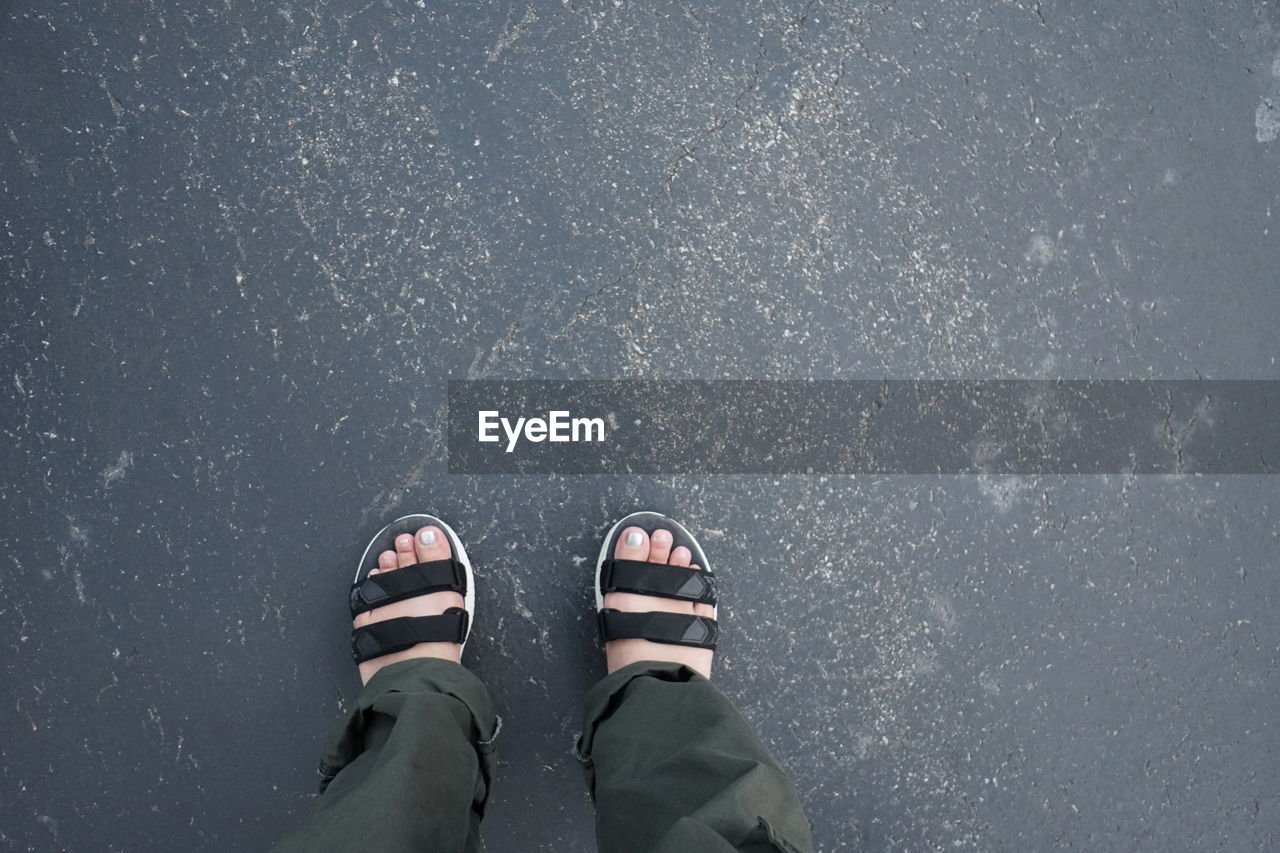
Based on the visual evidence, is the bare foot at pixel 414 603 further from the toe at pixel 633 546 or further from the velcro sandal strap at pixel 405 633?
the toe at pixel 633 546

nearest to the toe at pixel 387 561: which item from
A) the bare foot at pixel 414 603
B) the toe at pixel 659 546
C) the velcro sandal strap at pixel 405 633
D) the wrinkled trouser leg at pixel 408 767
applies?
the bare foot at pixel 414 603

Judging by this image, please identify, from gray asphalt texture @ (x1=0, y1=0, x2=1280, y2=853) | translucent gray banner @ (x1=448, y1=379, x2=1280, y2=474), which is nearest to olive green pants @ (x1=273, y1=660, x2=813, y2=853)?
gray asphalt texture @ (x1=0, y1=0, x2=1280, y2=853)

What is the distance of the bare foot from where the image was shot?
1.94 metres

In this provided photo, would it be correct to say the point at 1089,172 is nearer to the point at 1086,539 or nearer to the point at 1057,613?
the point at 1086,539

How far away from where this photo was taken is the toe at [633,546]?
1941 millimetres

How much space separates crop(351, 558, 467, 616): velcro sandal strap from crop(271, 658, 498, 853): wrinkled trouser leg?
17 cm

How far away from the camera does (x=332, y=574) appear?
199 cm

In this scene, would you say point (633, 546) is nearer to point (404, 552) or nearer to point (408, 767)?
point (404, 552)

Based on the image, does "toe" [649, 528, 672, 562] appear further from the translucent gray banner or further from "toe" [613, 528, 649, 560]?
the translucent gray banner

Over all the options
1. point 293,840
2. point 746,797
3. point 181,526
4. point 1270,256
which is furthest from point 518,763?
point 1270,256

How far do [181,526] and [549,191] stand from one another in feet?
4.28

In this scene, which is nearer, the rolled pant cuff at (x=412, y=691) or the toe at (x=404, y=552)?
the rolled pant cuff at (x=412, y=691)

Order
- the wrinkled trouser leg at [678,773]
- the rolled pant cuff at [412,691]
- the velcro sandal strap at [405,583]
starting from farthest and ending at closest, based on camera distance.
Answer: the velcro sandal strap at [405,583] < the rolled pant cuff at [412,691] < the wrinkled trouser leg at [678,773]

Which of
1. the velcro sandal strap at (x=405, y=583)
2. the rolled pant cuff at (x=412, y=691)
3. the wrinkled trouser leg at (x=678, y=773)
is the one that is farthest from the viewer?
the velcro sandal strap at (x=405, y=583)
